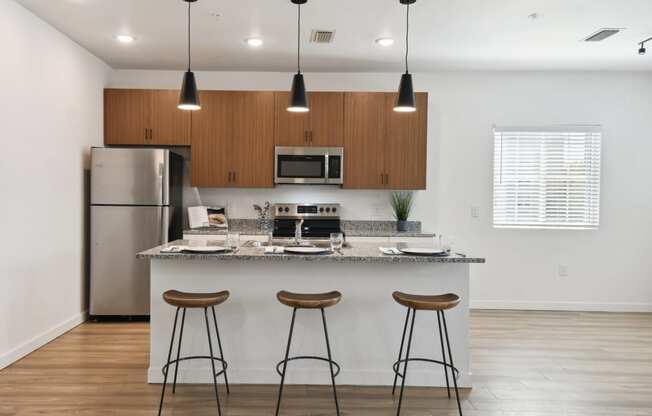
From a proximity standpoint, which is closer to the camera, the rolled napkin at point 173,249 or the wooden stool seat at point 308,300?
the wooden stool seat at point 308,300

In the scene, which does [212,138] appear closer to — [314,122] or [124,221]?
[314,122]

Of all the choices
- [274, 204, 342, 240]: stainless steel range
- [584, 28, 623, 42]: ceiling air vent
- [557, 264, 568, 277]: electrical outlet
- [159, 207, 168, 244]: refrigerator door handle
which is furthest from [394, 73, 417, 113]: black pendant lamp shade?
[557, 264, 568, 277]: electrical outlet

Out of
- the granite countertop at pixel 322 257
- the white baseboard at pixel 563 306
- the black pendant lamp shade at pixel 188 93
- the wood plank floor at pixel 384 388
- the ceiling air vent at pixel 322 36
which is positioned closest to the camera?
the wood plank floor at pixel 384 388

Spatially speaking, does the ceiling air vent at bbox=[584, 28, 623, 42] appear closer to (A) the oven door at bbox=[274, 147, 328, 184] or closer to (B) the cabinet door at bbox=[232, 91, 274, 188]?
(A) the oven door at bbox=[274, 147, 328, 184]

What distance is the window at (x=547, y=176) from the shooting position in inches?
205

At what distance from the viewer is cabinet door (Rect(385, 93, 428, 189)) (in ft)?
16.1

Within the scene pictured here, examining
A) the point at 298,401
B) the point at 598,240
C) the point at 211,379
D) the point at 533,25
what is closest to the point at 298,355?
the point at 298,401

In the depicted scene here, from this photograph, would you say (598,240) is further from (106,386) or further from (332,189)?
(106,386)

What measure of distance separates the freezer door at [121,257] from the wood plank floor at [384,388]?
1.10 feet

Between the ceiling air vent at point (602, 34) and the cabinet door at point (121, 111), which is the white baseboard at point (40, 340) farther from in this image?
the ceiling air vent at point (602, 34)

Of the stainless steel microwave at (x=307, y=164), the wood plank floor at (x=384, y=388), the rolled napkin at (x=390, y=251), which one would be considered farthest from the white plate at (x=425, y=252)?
the stainless steel microwave at (x=307, y=164)

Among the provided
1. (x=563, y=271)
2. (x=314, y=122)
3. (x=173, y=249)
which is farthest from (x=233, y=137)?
(x=563, y=271)

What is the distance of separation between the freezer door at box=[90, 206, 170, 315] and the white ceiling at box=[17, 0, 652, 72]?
1.57 metres

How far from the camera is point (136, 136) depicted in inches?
195
